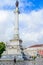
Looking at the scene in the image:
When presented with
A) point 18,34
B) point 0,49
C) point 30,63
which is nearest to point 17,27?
point 18,34

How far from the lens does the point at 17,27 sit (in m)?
43.1

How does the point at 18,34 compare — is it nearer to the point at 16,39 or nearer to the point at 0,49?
the point at 16,39

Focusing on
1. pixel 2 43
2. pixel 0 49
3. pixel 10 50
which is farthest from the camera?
pixel 2 43

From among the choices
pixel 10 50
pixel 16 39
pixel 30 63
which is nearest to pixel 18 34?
pixel 16 39

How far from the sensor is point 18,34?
140 ft

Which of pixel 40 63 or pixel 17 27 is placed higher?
pixel 40 63

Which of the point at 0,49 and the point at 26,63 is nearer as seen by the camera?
the point at 26,63

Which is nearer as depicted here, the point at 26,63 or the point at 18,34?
the point at 26,63

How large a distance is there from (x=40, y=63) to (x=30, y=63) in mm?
1441

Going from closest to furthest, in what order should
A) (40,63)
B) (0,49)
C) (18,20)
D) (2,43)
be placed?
1. (40,63)
2. (18,20)
3. (0,49)
4. (2,43)

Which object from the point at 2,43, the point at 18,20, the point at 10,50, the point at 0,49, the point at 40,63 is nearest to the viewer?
the point at 40,63

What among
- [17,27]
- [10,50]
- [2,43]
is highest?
[17,27]

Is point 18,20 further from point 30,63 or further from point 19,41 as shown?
point 30,63

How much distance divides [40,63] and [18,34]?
20.8m
